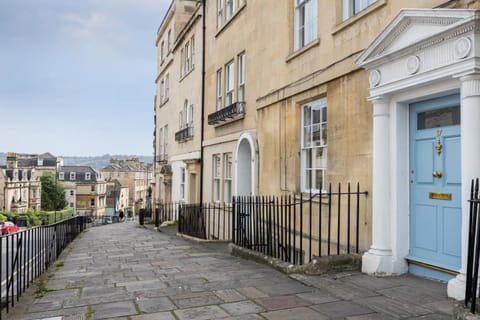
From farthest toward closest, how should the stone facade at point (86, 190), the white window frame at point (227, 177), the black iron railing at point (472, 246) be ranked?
the stone facade at point (86, 190) → the white window frame at point (227, 177) → the black iron railing at point (472, 246)

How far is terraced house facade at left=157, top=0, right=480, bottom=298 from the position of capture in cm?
506

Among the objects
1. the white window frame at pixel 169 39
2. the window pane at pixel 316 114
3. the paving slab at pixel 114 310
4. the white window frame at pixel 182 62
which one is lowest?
the paving slab at pixel 114 310

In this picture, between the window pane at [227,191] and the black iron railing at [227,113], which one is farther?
the window pane at [227,191]

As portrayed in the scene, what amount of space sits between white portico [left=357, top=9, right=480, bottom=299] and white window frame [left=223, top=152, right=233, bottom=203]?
8.60m

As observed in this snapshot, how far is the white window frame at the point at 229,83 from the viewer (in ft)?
47.0

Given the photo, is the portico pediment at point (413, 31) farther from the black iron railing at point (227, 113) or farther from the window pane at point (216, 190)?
the window pane at point (216, 190)

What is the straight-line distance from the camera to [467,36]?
4.74 m

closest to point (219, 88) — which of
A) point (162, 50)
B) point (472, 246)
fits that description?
A: point (472, 246)

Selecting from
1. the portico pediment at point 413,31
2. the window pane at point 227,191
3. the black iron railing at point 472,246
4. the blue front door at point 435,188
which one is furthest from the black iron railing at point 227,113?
the black iron railing at point 472,246

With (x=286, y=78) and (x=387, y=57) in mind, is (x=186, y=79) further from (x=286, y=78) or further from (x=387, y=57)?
(x=387, y=57)

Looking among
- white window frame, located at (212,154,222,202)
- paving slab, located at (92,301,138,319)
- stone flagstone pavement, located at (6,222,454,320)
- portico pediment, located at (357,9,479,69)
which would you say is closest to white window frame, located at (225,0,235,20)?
white window frame, located at (212,154,222,202)

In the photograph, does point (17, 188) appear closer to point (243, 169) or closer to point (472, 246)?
point (243, 169)

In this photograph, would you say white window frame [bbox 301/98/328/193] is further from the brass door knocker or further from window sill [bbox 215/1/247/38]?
window sill [bbox 215/1/247/38]

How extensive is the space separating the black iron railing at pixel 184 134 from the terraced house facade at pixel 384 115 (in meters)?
8.17
